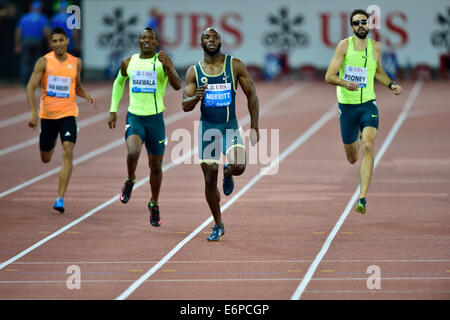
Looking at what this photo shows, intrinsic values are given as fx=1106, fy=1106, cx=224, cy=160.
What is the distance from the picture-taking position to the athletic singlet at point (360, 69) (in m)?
12.5

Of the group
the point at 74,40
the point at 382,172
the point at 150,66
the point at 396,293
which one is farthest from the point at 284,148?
the point at 74,40

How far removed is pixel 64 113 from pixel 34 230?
6.08 feet

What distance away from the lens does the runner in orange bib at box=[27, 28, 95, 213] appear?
43.4 feet

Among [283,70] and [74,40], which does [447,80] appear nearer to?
[283,70]

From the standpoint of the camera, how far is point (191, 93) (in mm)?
11078

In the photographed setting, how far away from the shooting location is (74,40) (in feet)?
101

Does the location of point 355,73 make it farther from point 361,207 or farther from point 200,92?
point 200,92

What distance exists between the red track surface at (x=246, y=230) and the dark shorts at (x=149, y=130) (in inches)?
34.8

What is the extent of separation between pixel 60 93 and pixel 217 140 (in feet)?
9.62

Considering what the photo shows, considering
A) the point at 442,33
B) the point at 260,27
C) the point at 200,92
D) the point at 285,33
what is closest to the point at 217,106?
the point at 200,92

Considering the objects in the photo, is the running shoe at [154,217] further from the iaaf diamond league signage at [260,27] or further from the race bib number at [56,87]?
the iaaf diamond league signage at [260,27]

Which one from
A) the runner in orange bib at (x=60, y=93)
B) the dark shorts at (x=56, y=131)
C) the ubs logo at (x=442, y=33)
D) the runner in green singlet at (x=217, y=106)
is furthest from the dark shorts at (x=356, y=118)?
the ubs logo at (x=442, y=33)
